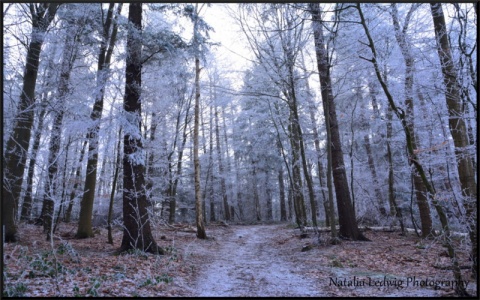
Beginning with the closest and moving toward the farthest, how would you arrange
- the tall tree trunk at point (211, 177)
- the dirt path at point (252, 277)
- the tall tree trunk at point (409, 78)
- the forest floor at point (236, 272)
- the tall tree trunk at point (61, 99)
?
1. the forest floor at point (236, 272)
2. the dirt path at point (252, 277)
3. the tall tree trunk at point (409, 78)
4. the tall tree trunk at point (61, 99)
5. the tall tree trunk at point (211, 177)

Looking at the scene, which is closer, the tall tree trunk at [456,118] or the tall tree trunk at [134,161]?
the tall tree trunk at [456,118]

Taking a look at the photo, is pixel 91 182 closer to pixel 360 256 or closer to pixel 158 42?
pixel 158 42

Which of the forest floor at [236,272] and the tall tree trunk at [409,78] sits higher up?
the tall tree trunk at [409,78]

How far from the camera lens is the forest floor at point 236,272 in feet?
13.7

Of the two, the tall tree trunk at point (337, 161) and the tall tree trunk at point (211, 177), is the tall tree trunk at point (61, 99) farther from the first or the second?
the tall tree trunk at point (211, 177)

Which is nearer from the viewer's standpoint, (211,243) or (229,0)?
(229,0)

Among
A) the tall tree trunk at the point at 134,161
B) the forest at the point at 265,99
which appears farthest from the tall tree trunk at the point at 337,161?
the tall tree trunk at the point at 134,161

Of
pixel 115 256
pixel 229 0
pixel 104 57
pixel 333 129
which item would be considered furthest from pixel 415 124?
pixel 104 57

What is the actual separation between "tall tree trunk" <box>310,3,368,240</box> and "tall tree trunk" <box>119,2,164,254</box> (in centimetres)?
503

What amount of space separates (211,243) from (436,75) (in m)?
8.35

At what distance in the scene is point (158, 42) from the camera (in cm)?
719

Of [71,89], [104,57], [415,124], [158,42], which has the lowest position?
[415,124]

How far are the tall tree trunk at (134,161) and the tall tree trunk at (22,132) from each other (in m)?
2.31

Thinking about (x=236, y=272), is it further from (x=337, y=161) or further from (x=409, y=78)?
(x=409, y=78)
